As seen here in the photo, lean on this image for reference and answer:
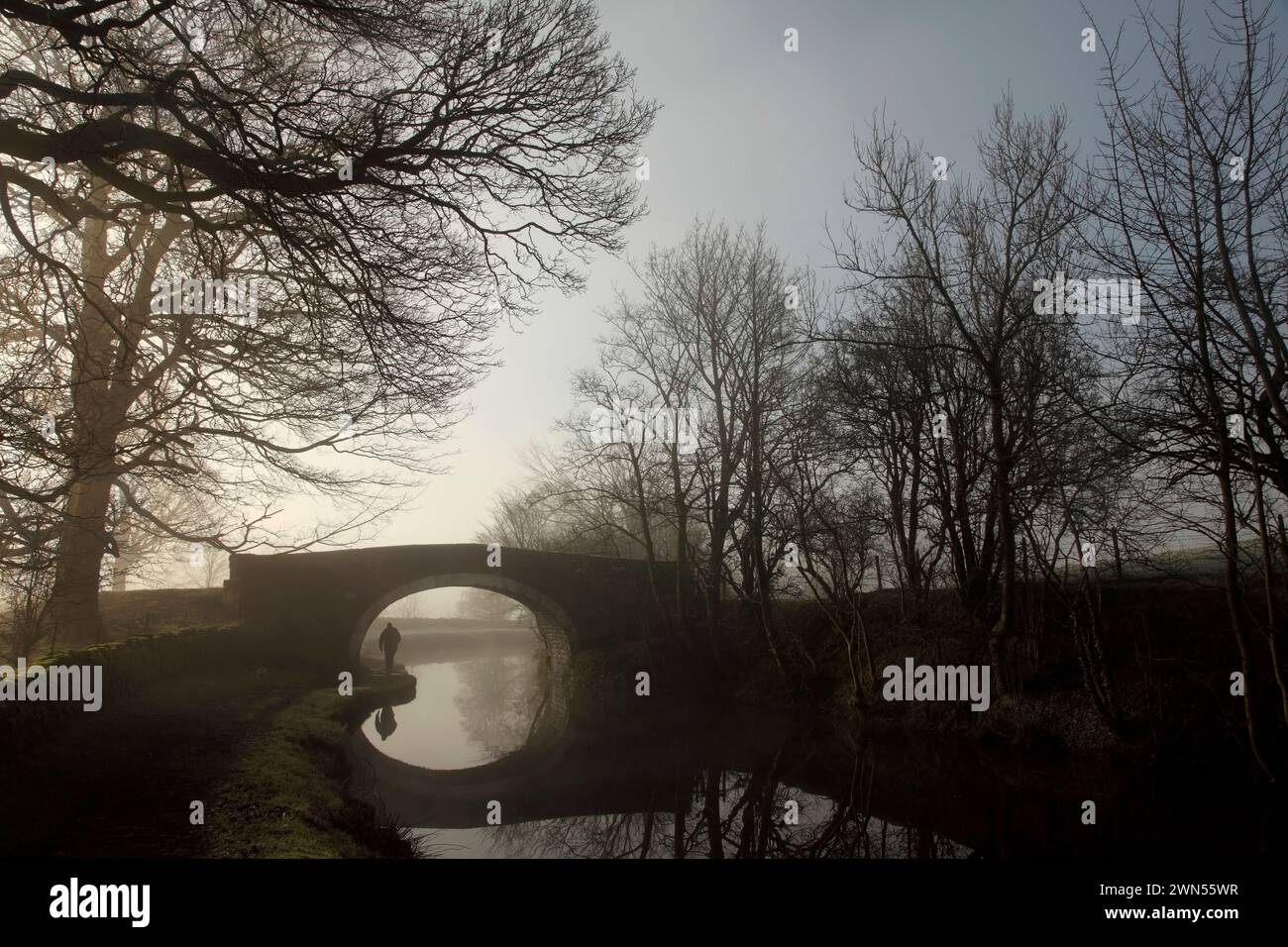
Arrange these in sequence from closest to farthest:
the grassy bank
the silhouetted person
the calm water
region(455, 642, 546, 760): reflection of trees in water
A: the grassy bank → the calm water → region(455, 642, 546, 760): reflection of trees in water → the silhouetted person

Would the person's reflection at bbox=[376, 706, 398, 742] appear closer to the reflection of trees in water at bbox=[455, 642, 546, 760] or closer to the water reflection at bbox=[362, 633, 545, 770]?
the water reflection at bbox=[362, 633, 545, 770]

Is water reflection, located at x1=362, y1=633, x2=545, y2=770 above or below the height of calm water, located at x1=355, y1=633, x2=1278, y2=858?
below

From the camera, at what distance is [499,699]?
81.6ft

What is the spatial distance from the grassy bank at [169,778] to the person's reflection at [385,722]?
3.80 m

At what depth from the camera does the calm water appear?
8156 millimetres

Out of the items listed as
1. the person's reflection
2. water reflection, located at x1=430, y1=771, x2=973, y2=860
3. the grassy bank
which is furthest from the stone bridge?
water reflection, located at x1=430, y1=771, x2=973, y2=860

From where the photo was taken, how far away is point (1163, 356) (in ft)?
25.2

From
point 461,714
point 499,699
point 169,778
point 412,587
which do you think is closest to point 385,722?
point 461,714

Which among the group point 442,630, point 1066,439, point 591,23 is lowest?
point 442,630

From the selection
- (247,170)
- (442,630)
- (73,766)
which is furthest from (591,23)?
(442,630)

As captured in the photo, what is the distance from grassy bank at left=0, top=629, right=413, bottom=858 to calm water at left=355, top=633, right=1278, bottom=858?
1311 millimetres

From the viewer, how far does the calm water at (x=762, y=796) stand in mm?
8156
